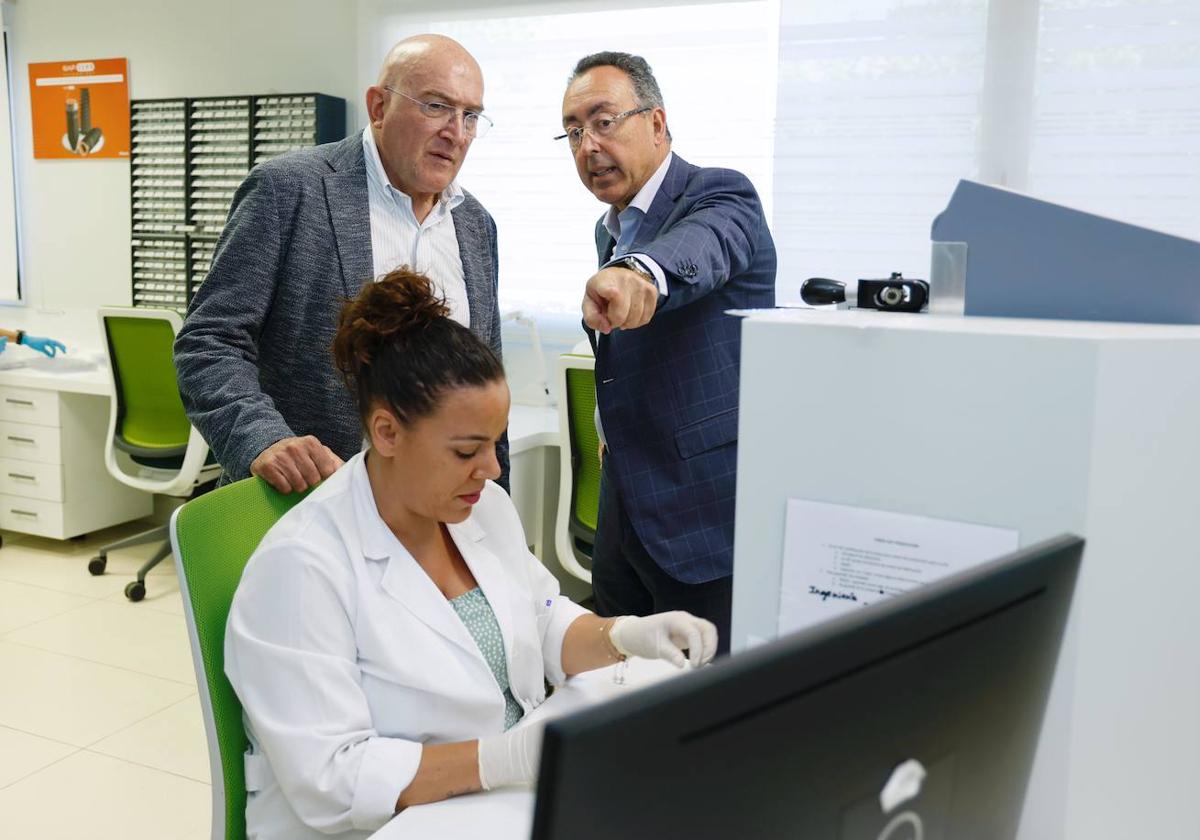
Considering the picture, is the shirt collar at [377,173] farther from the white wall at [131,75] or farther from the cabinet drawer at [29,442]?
the cabinet drawer at [29,442]

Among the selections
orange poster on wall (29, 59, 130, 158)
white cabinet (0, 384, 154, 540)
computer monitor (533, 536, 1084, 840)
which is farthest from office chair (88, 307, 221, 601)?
computer monitor (533, 536, 1084, 840)

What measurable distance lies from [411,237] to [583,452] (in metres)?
1.37

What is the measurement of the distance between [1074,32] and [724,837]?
3.04 meters

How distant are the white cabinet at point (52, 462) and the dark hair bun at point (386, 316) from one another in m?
3.13

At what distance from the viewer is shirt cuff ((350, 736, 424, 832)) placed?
113cm

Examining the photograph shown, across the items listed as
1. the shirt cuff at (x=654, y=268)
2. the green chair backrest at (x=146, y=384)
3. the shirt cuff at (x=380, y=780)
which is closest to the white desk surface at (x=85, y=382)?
the green chair backrest at (x=146, y=384)

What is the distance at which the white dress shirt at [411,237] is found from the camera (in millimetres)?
1789

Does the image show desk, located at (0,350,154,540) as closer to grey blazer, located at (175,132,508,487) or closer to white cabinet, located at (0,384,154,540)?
white cabinet, located at (0,384,154,540)

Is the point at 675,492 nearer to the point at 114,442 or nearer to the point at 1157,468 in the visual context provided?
the point at 1157,468

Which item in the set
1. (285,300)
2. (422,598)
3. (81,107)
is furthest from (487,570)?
(81,107)

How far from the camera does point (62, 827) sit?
2.29 meters

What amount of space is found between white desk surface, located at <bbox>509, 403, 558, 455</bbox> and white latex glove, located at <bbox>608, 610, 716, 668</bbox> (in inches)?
69.0

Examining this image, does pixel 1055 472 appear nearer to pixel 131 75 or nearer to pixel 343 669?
pixel 343 669

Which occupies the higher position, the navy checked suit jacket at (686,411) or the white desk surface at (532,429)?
the navy checked suit jacket at (686,411)
